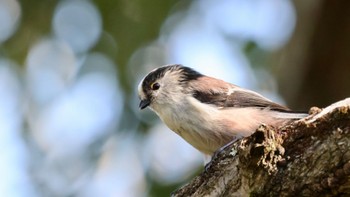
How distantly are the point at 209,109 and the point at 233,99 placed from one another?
219 millimetres

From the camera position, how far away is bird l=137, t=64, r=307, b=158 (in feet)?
14.5

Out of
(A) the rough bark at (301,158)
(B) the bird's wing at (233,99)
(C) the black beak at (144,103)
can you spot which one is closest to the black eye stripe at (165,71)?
(C) the black beak at (144,103)

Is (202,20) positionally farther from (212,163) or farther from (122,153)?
(212,163)

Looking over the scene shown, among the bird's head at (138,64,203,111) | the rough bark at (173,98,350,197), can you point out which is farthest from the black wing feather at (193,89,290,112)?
the rough bark at (173,98,350,197)

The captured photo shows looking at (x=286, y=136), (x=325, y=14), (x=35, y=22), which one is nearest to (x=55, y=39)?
(x=35, y=22)

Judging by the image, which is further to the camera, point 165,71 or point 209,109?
point 165,71

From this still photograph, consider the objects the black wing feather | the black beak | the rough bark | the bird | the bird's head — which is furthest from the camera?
the black beak

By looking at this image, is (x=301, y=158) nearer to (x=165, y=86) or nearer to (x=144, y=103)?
(x=165, y=86)

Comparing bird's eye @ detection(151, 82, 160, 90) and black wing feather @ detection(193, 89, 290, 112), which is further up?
bird's eye @ detection(151, 82, 160, 90)

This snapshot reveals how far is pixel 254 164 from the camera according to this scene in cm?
290

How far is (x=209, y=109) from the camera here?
15.0 feet

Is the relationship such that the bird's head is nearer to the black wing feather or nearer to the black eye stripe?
the black eye stripe

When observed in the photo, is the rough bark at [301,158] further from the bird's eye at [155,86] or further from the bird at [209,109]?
the bird's eye at [155,86]

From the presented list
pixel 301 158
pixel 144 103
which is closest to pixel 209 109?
pixel 144 103
